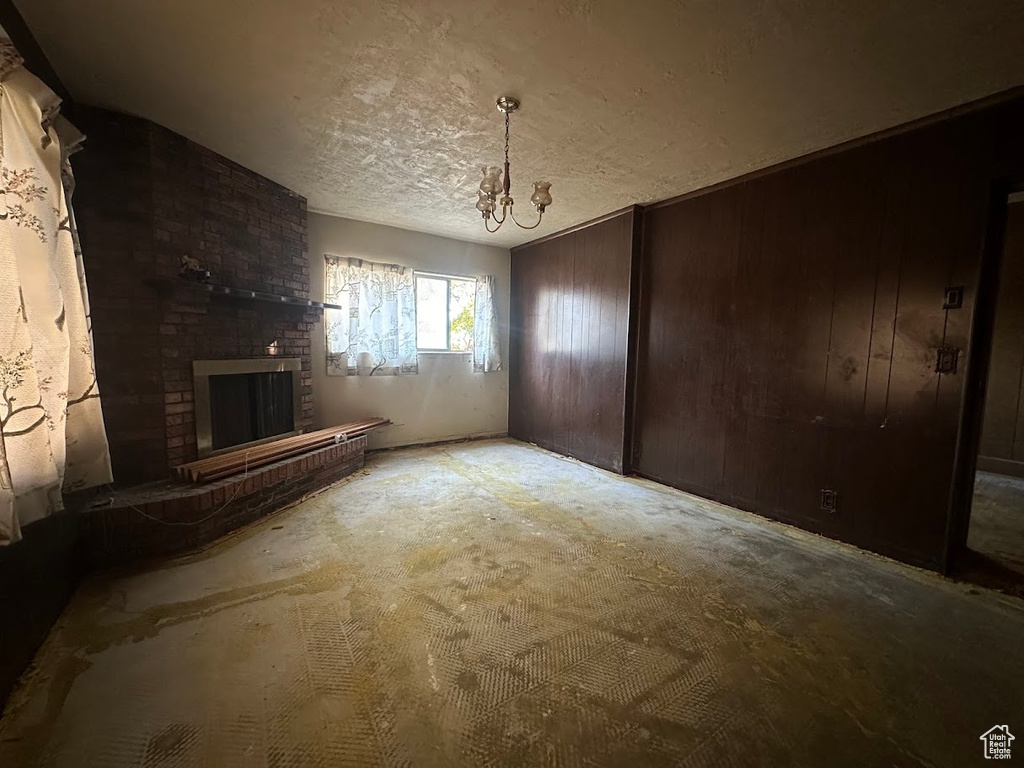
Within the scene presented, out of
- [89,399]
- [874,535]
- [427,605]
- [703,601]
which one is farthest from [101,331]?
[874,535]

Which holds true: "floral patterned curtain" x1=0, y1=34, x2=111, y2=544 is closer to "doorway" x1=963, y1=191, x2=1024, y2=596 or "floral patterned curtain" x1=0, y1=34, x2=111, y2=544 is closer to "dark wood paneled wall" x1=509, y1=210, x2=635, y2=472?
"dark wood paneled wall" x1=509, y1=210, x2=635, y2=472

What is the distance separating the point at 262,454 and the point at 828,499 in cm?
391

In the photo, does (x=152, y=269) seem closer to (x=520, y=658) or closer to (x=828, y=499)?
(x=520, y=658)

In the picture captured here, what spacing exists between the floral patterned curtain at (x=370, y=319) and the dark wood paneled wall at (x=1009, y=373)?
5987 mm

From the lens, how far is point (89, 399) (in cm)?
186

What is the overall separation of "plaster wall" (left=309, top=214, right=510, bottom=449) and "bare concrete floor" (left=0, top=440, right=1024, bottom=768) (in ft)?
6.36

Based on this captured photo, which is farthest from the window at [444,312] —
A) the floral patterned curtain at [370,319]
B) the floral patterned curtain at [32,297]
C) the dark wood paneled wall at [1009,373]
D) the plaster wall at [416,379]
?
the dark wood paneled wall at [1009,373]

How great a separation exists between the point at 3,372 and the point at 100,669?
3.64 ft

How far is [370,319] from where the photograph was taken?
4312 mm

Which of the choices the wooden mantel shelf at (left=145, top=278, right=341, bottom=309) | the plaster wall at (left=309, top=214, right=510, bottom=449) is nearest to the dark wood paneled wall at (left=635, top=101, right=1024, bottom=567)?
the plaster wall at (left=309, top=214, right=510, bottom=449)

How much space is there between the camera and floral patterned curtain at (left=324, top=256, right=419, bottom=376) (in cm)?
413

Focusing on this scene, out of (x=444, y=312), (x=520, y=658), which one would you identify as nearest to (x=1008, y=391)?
(x=520, y=658)
